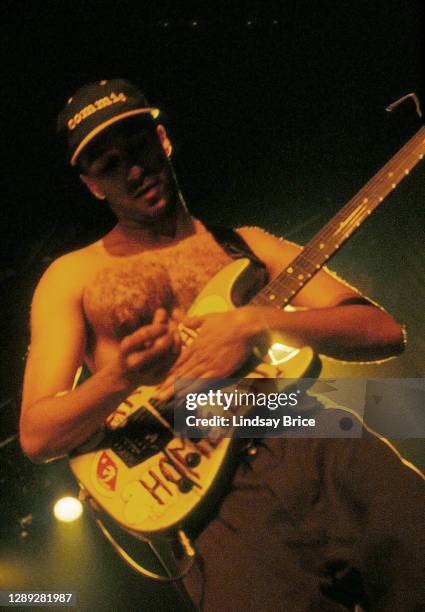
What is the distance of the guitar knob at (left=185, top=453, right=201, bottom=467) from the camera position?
1544mm

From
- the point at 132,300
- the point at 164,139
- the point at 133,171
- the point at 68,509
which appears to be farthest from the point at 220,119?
the point at 68,509

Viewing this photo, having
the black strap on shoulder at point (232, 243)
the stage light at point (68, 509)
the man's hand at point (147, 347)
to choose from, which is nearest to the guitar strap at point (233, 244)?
the black strap on shoulder at point (232, 243)

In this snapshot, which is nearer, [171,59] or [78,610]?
[78,610]

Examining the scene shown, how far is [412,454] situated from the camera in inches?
72.3

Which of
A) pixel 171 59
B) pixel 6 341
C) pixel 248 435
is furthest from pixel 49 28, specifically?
pixel 248 435

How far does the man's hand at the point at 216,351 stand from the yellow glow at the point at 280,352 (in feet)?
0.23

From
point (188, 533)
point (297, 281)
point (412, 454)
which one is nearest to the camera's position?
point (188, 533)

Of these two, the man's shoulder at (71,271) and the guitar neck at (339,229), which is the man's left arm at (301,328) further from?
the man's shoulder at (71,271)

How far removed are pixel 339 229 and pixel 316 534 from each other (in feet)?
2.82

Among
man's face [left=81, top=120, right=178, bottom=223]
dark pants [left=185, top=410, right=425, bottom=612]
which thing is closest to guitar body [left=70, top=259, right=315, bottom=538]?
dark pants [left=185, top=410, right=425, bottom=612]

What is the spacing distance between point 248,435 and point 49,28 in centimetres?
158

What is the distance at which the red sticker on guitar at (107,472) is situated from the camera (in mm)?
1577

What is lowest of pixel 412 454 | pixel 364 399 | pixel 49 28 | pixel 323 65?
pixel 412 454

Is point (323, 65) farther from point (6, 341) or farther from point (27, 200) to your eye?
point (6, 341)
